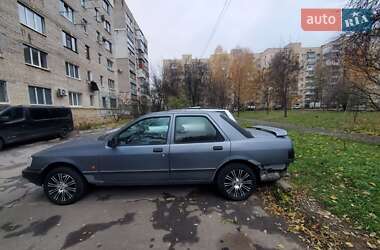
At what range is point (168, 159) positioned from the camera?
374 cm

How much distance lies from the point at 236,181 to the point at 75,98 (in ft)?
65.5

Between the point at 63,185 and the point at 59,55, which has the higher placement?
the point at 59,55

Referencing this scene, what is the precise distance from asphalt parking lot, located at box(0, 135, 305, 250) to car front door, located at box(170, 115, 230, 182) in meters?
0.51

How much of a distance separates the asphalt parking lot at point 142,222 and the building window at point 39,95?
12011 millimetres

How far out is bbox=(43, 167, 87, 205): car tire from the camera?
12.4 ft

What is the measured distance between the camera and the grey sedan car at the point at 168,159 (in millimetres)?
3736

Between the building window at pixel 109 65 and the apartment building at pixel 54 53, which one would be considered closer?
the apartment building at pixel 54 53

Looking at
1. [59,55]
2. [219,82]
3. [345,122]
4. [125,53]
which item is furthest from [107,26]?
[345,122]

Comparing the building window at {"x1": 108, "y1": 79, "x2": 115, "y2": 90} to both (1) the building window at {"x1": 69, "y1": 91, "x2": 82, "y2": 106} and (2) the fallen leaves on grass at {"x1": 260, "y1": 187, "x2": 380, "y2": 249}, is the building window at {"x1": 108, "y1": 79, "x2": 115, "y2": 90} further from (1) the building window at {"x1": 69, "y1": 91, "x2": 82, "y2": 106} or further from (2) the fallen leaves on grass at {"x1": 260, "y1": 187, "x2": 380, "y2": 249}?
(2) the fallen leaves on grass at {"x1": 260, "y1": 187, "x2": 380, "y2": 249}

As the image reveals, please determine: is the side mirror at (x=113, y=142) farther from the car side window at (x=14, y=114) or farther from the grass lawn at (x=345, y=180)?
the car side window at (x=14, y=114)

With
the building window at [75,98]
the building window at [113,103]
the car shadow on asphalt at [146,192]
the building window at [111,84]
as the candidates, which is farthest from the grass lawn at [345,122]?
the building window at [111,84]

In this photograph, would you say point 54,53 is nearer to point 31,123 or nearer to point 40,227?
point 31,123

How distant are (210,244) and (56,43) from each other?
19364 mm

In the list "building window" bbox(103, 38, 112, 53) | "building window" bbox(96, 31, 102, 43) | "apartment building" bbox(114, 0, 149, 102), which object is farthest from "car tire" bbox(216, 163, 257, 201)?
"apartment building" bbox(114, 0, 149, 102)
